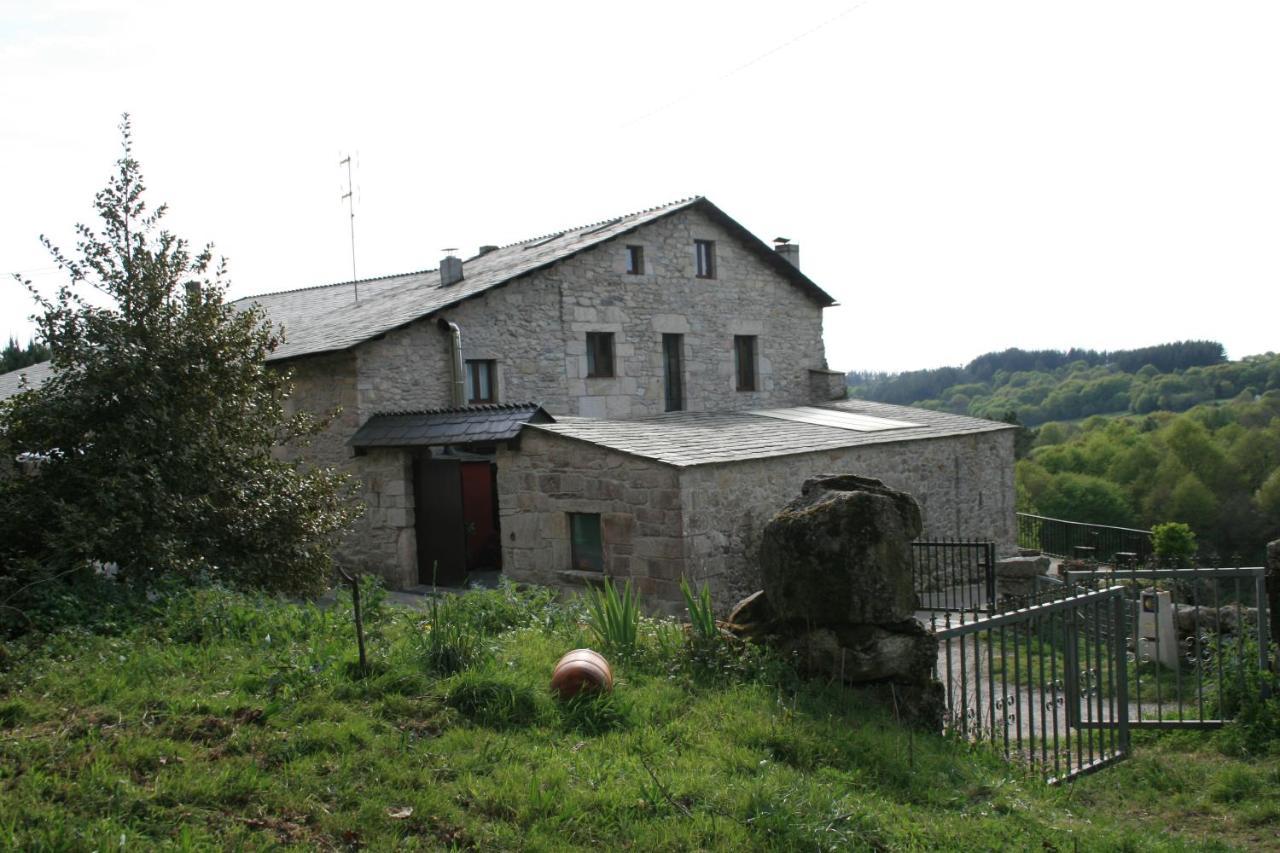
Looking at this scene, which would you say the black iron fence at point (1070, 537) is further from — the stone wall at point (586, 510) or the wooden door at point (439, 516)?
the wooden door at point (439, 516)

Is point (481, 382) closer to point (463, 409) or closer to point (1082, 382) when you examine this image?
point (463, 409)

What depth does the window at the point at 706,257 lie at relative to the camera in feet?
62.7

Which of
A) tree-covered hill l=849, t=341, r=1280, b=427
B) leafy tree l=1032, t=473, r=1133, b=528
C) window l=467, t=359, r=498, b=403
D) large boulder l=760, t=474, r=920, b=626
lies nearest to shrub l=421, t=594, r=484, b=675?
large boulder l=760, t=474, r=920, b=626

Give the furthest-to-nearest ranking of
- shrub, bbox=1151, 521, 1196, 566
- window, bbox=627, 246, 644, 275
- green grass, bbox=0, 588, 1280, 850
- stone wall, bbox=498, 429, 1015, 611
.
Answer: shrub, bbox=1151, 521, 1196, 566 < window, bbox=627, 246, 644, 275 < stone wall, bbox=498, 429, 1015, 611 < green grass, bbox=0, 588, 1280, 850

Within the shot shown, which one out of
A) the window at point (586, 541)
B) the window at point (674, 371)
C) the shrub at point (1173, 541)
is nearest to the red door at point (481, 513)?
the window at point (586, 541)

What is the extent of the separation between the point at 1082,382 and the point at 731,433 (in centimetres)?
10156

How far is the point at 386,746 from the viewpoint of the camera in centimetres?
471

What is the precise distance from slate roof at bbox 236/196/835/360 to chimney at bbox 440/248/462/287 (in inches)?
8.9

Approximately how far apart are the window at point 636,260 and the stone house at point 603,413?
4 centimetres

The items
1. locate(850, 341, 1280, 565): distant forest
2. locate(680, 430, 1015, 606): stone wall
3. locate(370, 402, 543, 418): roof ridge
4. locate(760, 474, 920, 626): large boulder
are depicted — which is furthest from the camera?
locate(850, 341, 1280, 565): distant forest

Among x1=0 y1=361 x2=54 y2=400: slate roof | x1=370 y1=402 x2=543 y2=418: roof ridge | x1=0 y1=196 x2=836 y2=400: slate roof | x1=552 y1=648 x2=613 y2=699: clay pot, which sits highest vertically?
x1=0 y1=196 x2=836 y2=400: slate roof

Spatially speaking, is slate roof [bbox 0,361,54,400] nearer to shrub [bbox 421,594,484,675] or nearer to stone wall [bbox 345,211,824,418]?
stone wall [bbox 345,211,824,418]

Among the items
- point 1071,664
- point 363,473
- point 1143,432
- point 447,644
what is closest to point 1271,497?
point 1143,432

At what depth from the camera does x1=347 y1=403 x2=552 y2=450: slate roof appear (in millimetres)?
12867
